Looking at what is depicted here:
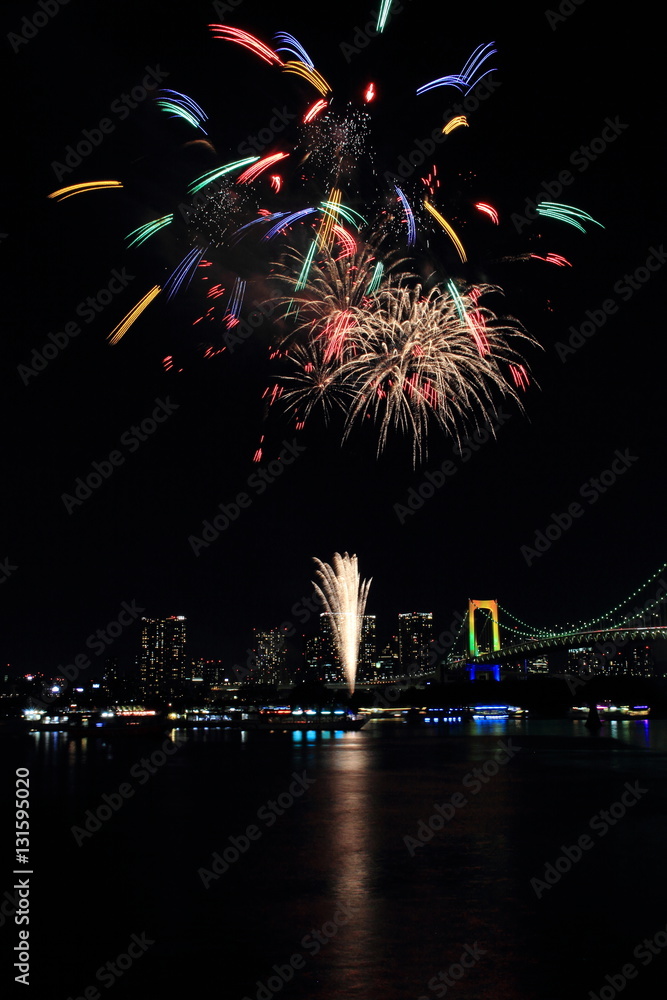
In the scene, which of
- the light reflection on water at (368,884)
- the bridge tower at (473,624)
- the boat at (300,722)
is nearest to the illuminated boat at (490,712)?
the bridge tower at (473,624)

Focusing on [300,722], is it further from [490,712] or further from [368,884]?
[368,884]

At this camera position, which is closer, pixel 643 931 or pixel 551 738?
pixel 643 931

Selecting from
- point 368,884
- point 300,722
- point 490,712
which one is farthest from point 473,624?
point 368,884

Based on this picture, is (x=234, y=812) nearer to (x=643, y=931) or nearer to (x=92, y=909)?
(x=92, y=909)

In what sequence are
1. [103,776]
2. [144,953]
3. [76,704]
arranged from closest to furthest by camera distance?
[144,953] → [103,776] → [76,704]

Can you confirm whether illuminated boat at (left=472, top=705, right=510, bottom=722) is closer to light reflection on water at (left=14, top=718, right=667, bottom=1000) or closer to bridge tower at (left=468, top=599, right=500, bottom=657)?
bridge tower at (left=468, top=599, right=500, bottom=657)

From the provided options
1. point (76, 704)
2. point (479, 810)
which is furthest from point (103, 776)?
point (76, 704)

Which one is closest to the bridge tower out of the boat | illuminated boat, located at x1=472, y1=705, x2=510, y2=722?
illuminated boat, located at x1=472, y1=705, x2=510, y2=722

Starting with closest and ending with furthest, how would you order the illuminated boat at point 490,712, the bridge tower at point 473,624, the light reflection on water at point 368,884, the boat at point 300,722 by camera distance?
the light reflection on water at point 368,884, the boat at point 300,722, the illuminated boat at point 490,712, the bridge tower at point 473,624

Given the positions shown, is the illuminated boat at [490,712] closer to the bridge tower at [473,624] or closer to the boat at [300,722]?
the bridge tower at [473,624]
